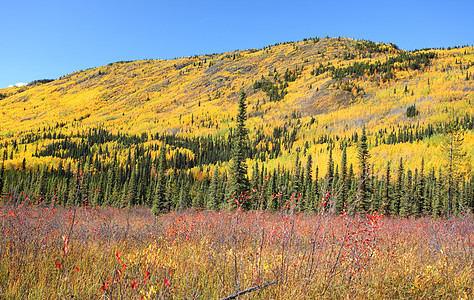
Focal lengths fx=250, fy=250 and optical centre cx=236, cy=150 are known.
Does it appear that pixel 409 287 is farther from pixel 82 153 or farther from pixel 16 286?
pixel 82 153

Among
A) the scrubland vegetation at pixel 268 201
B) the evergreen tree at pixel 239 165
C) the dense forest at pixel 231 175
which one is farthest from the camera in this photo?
the dense forest at pixel 231 175

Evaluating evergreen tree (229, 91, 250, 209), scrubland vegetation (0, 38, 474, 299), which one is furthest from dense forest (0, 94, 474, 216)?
scrubland vegetation (0, 38, 474, 299)

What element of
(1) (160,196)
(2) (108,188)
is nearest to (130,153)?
(2) (108,188)

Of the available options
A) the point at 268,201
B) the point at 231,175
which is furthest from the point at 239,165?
the point at 268,201

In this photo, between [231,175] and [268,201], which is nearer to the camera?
[268,201]

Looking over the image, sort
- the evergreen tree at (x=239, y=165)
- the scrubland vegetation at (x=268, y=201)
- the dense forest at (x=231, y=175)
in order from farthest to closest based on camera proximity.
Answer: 1. the dense forest at (x=231, y=175)
2. the evergreen tree at (x=239, y=165)
3. the scrubland vegetation at (x=268, y=201)

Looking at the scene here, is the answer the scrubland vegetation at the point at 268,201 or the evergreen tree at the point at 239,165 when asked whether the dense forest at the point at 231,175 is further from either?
the scrubland vegetation at the point at 268,201

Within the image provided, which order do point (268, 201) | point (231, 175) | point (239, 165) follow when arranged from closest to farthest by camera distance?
point (268, 201), point (231, 175), point (239, 165)

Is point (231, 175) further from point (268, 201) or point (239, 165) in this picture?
point (268, 201)

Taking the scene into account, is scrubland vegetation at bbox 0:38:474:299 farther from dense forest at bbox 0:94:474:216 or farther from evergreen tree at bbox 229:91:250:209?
dense forest at bbox 0:94:474:216

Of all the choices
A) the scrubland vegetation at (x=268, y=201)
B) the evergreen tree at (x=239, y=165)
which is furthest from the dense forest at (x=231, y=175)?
the scrubland vegetation at (x=268, y=201)

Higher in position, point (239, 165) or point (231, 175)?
point (239, 165)

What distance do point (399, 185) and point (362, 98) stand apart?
142171 mm

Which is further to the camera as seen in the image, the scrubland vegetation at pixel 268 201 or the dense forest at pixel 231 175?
the dense forest at pixel 231 175
